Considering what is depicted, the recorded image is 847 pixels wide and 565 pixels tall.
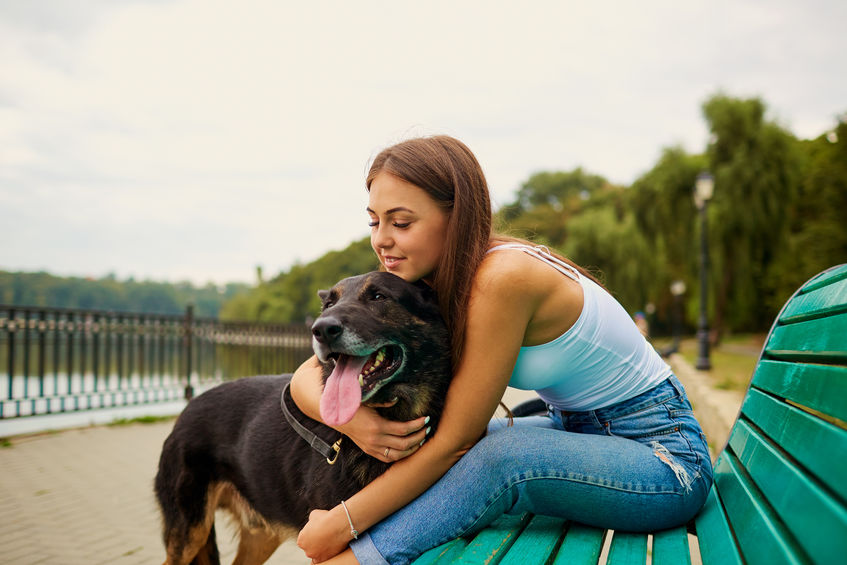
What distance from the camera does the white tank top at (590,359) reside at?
2182 millimetres

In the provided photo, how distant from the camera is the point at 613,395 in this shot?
229cm

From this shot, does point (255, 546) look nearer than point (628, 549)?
No

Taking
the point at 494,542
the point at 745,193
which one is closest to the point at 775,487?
the point at 494,542

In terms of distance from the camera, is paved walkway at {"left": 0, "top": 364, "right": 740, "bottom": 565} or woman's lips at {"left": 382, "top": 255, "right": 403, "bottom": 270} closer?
woman's lips at {"left": 382, "top": 255, "right": 403, "bottom": 270}

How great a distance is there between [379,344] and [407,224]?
52 centimetres

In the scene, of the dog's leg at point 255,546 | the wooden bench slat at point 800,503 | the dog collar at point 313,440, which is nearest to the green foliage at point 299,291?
the dog's leg at point 255,546

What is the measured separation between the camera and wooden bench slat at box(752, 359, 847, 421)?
1355 millimetres

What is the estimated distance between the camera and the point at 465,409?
204 centimetres

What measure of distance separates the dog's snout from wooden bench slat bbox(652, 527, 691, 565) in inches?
49.9

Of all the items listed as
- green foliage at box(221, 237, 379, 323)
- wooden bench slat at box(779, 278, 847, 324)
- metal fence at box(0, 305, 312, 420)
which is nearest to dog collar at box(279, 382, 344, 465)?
wooden bench slat at box(779, 278, 847, 324)

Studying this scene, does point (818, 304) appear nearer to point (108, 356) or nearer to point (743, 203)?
point (108, 356)

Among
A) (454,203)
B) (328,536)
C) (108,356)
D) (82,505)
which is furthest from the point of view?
(108,356)

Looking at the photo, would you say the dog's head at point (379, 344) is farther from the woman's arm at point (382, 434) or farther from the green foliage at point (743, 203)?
the green foliage at point (743, 203)

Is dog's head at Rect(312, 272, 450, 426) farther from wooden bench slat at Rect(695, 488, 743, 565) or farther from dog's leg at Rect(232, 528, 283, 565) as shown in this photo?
dog's leg at Rect(232, 528, 283, 565)
